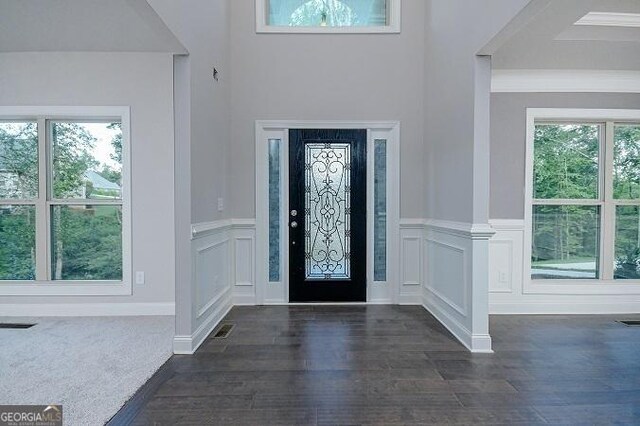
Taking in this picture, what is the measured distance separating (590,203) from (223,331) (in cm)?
424

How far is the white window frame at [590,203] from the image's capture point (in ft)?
12.2

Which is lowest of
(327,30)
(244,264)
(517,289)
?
(517,289)

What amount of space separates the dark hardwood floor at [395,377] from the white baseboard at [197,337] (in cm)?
10

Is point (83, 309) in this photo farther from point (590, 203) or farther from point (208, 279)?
point (590, 203)

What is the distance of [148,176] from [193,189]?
3.67 feet

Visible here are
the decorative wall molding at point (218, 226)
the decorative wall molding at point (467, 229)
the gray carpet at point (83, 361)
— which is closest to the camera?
the gray carpet at point (83, 361)

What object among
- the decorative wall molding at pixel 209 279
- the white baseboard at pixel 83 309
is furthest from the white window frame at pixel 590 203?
the white baseboard at pixel 83 309

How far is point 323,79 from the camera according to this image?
13.3 feet

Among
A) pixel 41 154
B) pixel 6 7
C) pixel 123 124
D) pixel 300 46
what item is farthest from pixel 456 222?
pixel 41 154

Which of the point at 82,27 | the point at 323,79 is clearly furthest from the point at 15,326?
the point at 323,79

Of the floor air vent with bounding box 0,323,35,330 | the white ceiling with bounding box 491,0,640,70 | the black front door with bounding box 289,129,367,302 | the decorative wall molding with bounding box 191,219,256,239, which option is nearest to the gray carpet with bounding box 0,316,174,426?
the floor air vent with bounding box 0,323,35,330

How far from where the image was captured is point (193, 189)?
286 cm

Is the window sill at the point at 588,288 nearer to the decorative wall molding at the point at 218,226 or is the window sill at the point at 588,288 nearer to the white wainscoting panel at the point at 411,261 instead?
the white wainscoting panel at the point at 411,261

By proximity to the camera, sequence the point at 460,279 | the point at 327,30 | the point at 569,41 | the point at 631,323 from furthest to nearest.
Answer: the point at 327,30 → the point at 631,323 → the point at 569,41 → the point at 460,279
